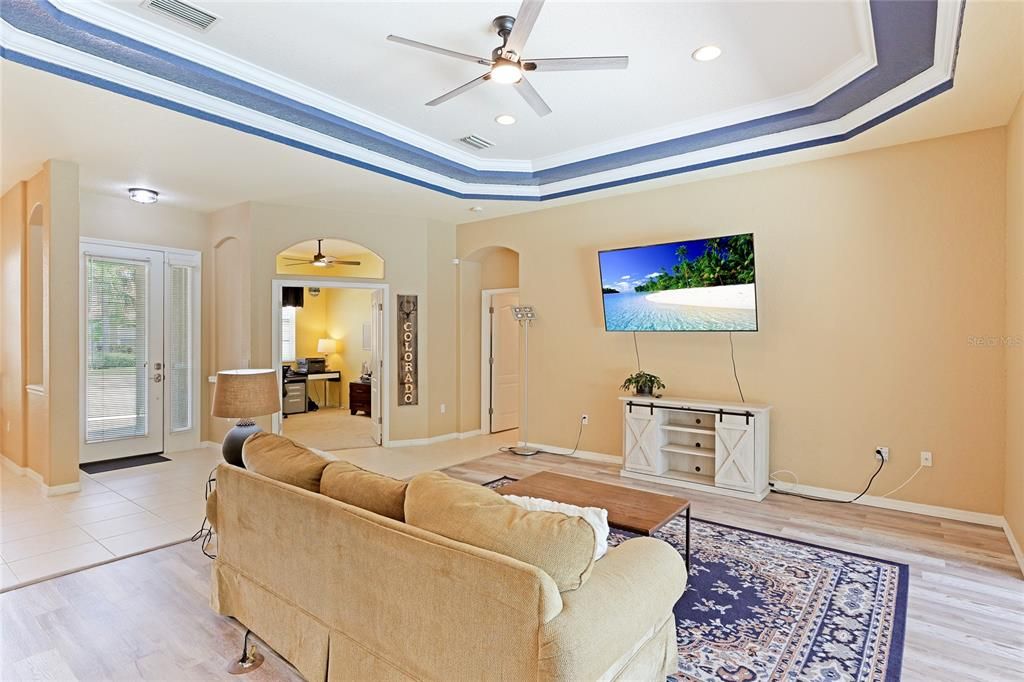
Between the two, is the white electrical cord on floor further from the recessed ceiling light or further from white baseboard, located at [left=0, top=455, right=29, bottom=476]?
white baseboard, located at [left=0, top=455, right=29, bottom=476]

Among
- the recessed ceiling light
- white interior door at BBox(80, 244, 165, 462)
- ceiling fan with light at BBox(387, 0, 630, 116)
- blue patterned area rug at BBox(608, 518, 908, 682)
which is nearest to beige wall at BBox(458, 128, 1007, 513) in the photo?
blue patterned area rug at BBox(608, 518, 908, 682)

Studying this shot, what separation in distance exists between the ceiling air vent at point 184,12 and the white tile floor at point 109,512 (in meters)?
3.32

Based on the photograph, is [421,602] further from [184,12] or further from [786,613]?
[184,12]

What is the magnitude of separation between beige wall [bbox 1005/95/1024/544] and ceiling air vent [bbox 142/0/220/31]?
490 centimetres

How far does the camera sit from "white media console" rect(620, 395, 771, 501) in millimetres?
4656

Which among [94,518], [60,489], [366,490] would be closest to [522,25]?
[366,490]

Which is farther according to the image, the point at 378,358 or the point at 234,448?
the point at 378,358

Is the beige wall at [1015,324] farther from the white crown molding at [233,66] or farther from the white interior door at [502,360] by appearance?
the white interior door at [502,360]

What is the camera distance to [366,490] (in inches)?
82.7

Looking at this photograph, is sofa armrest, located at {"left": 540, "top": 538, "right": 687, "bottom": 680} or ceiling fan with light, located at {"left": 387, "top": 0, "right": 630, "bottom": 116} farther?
ceiling fan with light, located at {"left": 387, "top": 0, "right": 630, "bottom": 116}

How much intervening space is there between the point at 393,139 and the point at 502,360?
12.2ft

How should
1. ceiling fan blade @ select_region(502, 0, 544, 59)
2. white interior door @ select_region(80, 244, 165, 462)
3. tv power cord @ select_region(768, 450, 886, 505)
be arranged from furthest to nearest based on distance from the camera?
white interior door @ select_region(80, 244, 165, 462), tv power cord @ select_region(768, 450, 886, 505), ceiling fan blade @ select_region(502, 0, 544, 59)

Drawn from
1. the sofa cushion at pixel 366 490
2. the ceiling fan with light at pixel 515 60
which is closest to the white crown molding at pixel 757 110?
the ceiling fan with light at pixel 515 60

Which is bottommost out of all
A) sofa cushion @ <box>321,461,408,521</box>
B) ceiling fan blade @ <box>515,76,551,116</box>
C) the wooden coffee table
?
the wooden coffee table
